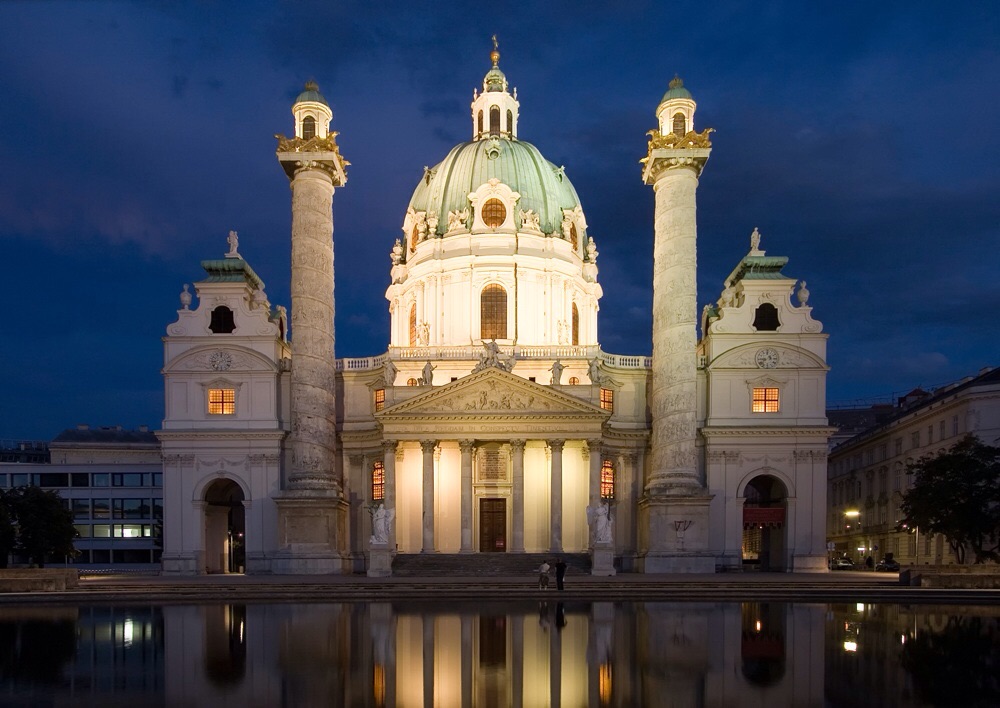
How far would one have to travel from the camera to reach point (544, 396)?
62.8 m

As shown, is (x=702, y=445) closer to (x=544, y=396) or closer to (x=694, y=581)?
(x=544, y=396)

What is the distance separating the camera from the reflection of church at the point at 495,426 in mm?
58906

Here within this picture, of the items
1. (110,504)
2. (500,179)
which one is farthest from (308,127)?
(110,504)

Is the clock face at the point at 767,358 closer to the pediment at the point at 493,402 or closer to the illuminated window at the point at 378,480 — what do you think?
the pediment at the point at 493,402

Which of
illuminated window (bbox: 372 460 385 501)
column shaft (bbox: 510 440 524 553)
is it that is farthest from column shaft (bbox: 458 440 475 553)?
illuminated window (bbox: 372 460 385 501)

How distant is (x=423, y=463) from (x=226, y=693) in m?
47.0

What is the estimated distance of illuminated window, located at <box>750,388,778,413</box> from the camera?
64.4 m

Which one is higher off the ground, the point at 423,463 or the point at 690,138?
the point at 690,138

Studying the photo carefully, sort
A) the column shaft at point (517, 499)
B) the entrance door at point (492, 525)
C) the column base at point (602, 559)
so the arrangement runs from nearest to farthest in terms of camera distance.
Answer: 1. the column base at point (602, 559)
2. the column shaft at point (517, 499)
3. the entrance door at point (492, 525)

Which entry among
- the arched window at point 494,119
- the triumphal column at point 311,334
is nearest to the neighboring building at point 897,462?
the triumphal column at point 311,334

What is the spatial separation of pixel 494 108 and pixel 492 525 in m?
37.1

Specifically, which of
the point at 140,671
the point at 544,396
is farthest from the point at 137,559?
the point at 140,671

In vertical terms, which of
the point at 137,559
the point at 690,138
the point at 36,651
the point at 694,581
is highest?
the point at 690,138

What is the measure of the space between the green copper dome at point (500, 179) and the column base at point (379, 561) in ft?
101
